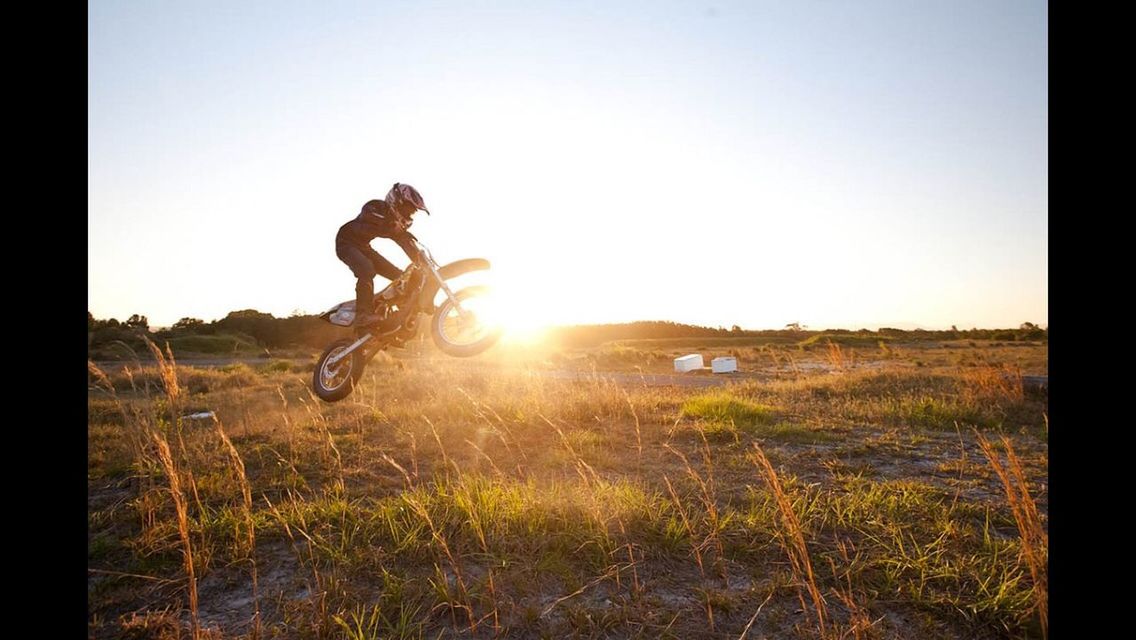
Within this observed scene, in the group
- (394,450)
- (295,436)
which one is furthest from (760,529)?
(295,436)

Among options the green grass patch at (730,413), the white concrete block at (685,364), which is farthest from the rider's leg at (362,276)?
the white concrete block at (685,364)

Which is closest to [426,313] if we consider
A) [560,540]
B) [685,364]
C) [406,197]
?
[406,197]

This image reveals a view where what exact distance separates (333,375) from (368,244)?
1.91 metres

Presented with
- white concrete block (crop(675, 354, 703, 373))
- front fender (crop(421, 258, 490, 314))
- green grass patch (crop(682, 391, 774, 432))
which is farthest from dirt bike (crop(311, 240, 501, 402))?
white concrete block (crop(675, 354, 703, 373))

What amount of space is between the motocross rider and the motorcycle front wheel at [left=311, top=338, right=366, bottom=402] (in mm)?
1011

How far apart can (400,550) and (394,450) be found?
363cm

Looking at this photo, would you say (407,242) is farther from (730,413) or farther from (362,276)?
(730,413)

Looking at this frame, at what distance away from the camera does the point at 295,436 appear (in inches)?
323

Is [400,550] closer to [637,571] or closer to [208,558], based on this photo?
[208,558]

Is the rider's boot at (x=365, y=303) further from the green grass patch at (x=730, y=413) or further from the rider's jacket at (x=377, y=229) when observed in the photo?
the green grass patch at (x=730, y=413)

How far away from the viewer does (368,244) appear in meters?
5.04

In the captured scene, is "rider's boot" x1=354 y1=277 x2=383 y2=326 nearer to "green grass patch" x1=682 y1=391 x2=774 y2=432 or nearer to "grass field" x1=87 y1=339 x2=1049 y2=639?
"grass field" x1=87 y1=339 x2=1049 y2=639

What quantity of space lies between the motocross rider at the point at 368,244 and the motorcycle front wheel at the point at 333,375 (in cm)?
101
